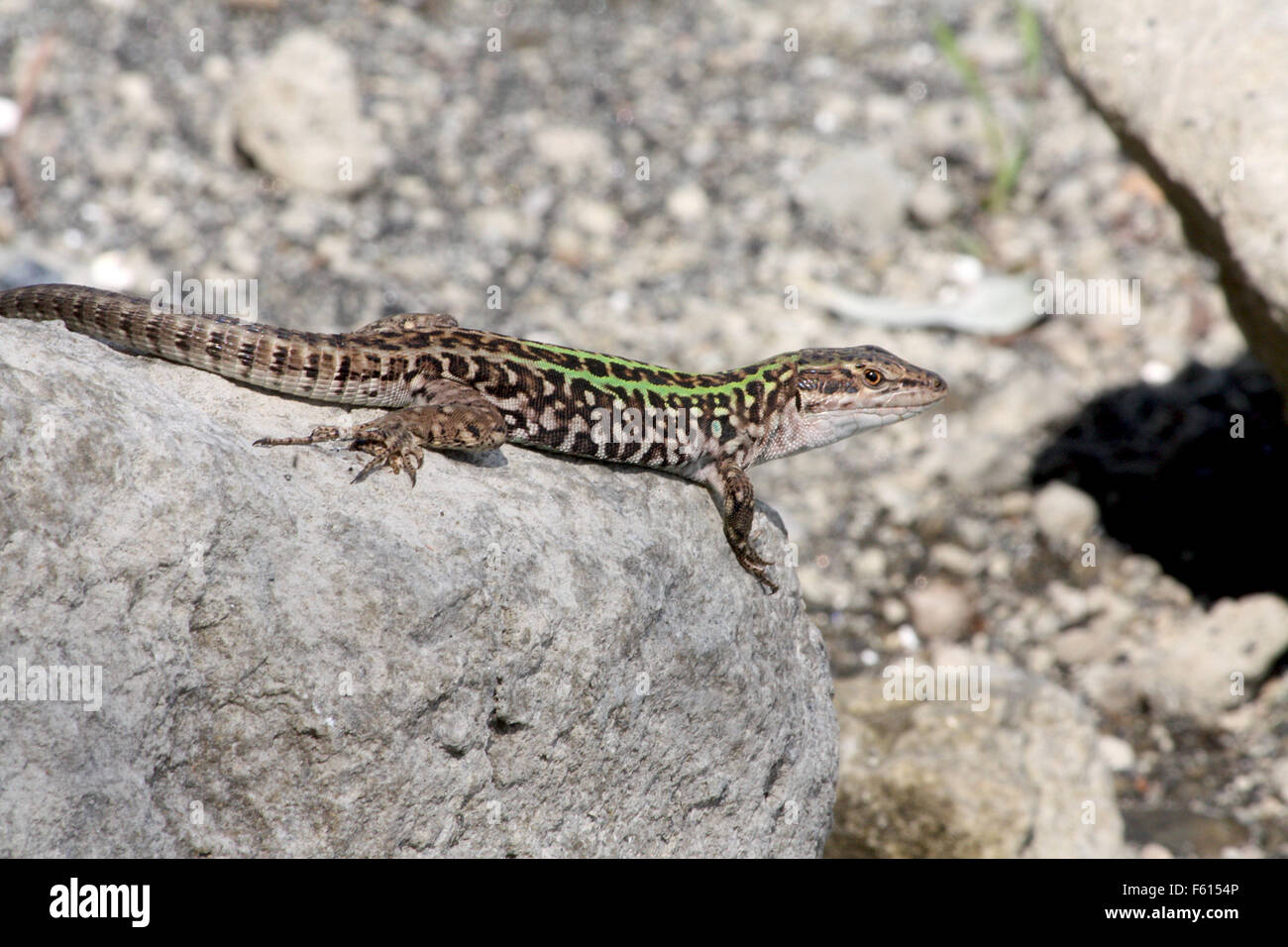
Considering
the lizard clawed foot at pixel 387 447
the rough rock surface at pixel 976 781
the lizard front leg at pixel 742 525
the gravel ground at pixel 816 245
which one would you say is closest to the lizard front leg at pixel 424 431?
the lizard clawed foot at pixel 387 447

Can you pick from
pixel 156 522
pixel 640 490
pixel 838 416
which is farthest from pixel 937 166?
pixel 156 522

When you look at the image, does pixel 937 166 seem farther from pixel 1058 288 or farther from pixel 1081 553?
pixel 1081 553

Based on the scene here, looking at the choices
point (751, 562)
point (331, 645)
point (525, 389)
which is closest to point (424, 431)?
point (525, 389)

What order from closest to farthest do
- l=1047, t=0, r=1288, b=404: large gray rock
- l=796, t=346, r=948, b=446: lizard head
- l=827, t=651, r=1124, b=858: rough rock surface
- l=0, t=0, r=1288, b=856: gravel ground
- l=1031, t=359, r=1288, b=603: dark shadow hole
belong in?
l=796, t=346, r=948, b=446: lizard head → l=827, t=651, r=1124, b=858: rough rock surface → l=1047, t=0, r=1288, b=404: large gray rock → l=0, t=0, r=1288, b=856: gravel ground → l=1031, t=359, r=1288, b=603: dark shadow hole

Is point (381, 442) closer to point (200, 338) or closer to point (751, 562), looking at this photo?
point (200, 338)

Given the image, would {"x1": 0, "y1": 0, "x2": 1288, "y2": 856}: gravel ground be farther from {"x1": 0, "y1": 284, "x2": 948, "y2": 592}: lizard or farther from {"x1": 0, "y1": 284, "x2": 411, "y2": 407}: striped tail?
{"x1": 0, "y1": 284, "x2": 411, "y2": 407}: striped tail

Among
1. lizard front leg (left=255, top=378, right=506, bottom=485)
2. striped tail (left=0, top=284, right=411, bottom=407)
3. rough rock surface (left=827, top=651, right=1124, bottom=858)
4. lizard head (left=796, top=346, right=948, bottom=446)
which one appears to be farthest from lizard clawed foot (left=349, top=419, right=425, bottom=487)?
rough rock surface (left=827, top=651, right=1124, bottom=858)
